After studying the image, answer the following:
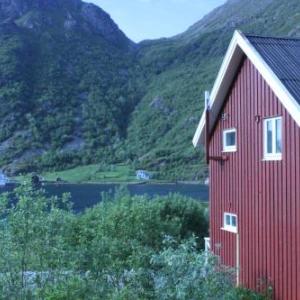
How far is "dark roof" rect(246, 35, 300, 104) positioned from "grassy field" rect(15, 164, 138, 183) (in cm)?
11474

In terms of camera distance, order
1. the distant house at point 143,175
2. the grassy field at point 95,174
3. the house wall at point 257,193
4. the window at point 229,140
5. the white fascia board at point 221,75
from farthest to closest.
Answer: the grassy field at point 95,174
the distant house at point 143,175
the window at point 229,140
the white fascia board at point 221,75
the house wall at point 257,193

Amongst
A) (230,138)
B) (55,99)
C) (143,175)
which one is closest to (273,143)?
(230,138)

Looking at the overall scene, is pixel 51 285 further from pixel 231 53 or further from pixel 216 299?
pixel 231 53

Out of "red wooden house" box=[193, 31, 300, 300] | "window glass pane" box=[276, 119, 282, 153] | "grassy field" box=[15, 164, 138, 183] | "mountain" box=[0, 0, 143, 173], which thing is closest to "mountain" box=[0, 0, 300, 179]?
"mountain" box=[0, 0, 143, 173]

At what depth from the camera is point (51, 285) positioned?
11445mm

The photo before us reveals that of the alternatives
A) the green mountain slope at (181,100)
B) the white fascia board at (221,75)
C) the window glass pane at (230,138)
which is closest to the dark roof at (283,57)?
the white fascia board at (221,75)

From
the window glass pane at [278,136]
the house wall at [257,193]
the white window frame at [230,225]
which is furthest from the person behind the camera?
the white window frame at [230,225]

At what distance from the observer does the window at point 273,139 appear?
14.8 meters

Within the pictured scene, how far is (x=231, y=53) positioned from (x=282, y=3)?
173527mm

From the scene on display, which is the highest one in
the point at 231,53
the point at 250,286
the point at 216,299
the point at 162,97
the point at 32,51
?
the point at 32,51

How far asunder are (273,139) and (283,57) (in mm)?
2120

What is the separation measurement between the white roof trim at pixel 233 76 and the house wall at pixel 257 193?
0.31 meters

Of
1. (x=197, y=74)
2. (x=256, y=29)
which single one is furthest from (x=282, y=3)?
(x=197, y=74)

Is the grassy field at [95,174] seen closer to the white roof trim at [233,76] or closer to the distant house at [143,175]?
the distant house at [143,175]
